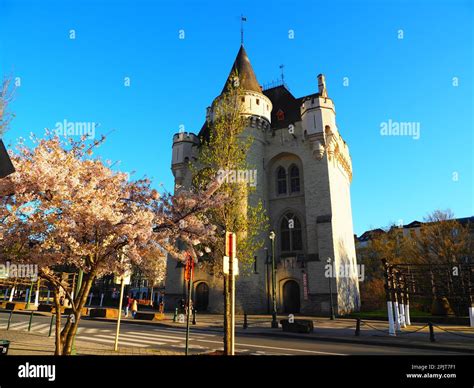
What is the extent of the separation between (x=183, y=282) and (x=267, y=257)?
9.41 meters

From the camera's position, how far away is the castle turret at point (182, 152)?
3675cm

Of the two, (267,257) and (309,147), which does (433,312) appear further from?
(309,147)

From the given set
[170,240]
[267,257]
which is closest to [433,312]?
[267,257]

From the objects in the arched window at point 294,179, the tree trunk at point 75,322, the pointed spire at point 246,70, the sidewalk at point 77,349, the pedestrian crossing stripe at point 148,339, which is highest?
the pointed spire at point 246,70

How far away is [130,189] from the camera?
960 cm

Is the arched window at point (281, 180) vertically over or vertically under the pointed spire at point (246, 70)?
under

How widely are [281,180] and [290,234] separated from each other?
591 centimetres

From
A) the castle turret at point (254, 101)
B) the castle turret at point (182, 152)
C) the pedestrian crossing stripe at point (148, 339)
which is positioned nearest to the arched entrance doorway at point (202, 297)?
the castle turret at point (182, 152)

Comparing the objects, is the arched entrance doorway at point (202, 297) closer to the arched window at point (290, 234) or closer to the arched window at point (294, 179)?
the arched window at point (290, 234)

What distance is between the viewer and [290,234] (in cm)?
3209

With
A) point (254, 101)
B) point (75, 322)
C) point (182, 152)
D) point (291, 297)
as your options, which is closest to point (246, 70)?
point (254, 101)

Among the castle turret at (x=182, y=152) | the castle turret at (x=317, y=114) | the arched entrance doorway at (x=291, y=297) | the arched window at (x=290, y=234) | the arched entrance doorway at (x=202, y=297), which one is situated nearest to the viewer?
the arched entrance doorway at (x=291, y=297)

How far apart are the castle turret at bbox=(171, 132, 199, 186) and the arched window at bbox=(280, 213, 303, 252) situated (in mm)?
12665

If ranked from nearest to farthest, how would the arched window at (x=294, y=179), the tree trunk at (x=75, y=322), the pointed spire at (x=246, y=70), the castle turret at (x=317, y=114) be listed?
the tree trunk at (x=75, y=322), the castle turret at (x=317, y=114), the arched window at (x=294, y=179), the pointed spire at (x=246, y=70)
